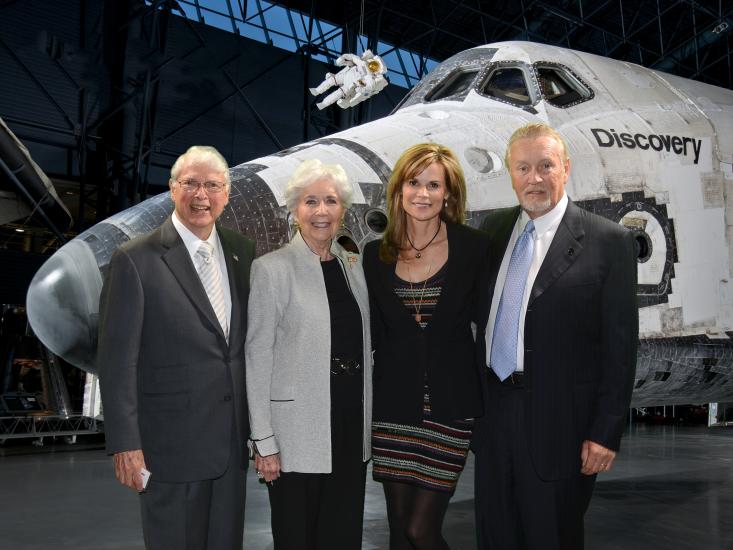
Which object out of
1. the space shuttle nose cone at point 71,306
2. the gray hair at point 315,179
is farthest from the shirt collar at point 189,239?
the space shuttle nose cone at point 71,306

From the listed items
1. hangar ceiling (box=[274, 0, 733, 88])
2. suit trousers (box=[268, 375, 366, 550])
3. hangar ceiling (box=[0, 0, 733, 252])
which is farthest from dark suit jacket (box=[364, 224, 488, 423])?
hangar ceiling (box=[274, 0, 733, 88])

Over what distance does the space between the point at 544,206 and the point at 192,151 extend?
1179 mm

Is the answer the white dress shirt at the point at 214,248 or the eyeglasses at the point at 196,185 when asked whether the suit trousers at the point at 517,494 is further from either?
the eyeglasses at the point at 196,185

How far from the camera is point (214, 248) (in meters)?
2.52

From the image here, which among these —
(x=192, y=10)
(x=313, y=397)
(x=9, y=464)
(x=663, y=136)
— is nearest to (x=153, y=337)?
(x=313, y=397)

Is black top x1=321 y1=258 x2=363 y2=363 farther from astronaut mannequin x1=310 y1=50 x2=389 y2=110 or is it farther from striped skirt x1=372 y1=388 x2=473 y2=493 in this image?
astronaut mannequin x1=310 y1=50 x2=389 y2=110

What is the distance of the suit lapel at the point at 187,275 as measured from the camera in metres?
2.38

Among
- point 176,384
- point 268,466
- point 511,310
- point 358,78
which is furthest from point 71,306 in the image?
point 358,78

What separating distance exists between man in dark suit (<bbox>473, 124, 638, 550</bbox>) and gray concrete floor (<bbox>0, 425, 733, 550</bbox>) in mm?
2008

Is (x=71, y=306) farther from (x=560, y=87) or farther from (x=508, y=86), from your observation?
(x=560, y=87)

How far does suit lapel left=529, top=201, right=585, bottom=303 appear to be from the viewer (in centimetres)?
239

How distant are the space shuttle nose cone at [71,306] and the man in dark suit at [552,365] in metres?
1.64

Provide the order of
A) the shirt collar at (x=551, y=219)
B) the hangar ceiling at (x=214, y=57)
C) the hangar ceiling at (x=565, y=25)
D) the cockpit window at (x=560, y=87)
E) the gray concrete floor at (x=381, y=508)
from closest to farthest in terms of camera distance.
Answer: the shirt collar at (x=551, y=219) < the cockpit window at (x=560, y=87) < the gray concrete floor at (x=381, y=508) < the hangar ceiling at (x=214, y=57) < the hangar ceiling at (x=565, y=25)

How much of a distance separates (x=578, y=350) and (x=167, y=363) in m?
1.29
